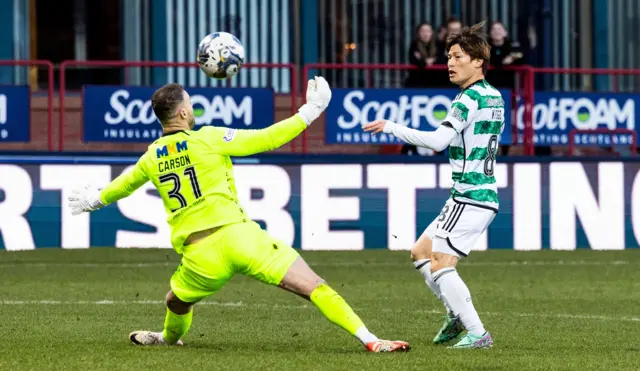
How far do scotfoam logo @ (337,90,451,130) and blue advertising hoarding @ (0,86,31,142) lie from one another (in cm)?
367

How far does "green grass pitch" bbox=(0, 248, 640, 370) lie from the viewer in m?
8.75

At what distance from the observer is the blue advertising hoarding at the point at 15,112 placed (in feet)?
Answer: 57.8

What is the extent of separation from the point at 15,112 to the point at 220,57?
7331 millimetres

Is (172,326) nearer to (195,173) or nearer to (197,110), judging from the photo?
(195,173)

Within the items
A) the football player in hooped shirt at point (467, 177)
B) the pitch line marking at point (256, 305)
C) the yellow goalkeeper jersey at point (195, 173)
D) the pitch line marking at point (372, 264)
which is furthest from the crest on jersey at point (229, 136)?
the pitch line marking at point (372, 264)

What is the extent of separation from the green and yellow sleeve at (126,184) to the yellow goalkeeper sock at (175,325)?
0.77m

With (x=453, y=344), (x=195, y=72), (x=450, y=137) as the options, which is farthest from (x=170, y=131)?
(x=195, y=72)

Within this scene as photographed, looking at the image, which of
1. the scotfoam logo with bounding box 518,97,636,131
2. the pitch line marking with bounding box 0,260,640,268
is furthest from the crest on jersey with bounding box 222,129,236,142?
the scotfoam logo with bounding box 518,97,636,131

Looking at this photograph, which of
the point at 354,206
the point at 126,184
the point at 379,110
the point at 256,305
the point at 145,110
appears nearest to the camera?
the point at 126,184

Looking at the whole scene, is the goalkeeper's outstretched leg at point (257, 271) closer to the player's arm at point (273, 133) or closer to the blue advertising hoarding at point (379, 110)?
the player's arm at point (273, 133)

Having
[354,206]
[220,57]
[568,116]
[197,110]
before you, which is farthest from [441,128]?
[568,116]

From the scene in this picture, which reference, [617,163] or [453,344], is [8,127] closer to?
[617,163]

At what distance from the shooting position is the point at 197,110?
1784cm

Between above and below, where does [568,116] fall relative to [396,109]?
below
